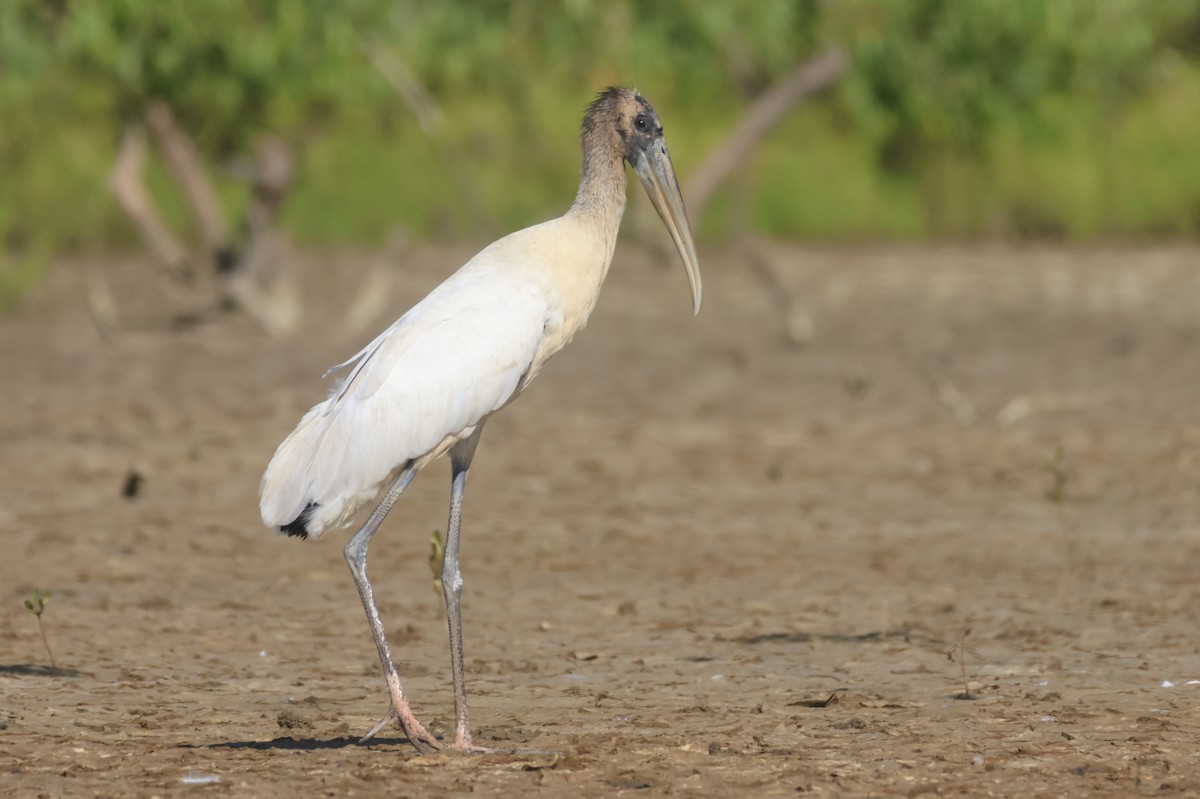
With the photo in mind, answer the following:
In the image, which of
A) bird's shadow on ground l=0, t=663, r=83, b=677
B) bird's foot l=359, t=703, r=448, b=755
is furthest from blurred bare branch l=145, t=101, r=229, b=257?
bird's foot l=359, t=703, r=448, b=755

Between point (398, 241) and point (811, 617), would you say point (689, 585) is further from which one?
point (398, 241)

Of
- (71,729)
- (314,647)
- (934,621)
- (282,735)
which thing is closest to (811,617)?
(934,621)

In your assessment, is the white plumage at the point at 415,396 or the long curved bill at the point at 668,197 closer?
the white plumage at the point at 415,396

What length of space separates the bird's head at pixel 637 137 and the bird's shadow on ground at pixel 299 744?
151 centimetres

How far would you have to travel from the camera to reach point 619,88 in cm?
569

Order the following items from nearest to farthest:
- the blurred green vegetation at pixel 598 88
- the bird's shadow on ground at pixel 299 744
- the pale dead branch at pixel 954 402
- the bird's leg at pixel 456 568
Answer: the bird's shadow on ground at pixel 299 744 → the bird's leg at pixel 456 568 → the pale dead branch at pixel 954 402 → the blurred green vegetation at pixel 598 88

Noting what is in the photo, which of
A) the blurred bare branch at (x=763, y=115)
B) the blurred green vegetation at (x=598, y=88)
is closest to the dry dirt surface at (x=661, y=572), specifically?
the blurred bare branch at (x=763, y=115)

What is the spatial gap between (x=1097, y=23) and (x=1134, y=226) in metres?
7.39

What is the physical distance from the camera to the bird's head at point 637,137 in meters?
5.56

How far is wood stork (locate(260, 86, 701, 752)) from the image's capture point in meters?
4.97

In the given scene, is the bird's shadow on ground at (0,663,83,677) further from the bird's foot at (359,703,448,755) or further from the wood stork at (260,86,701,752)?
the bird's foot at (359,703,448,755)

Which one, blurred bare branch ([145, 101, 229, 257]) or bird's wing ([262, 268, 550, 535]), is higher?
blurred bare branch ([145, 101, 229, 257])

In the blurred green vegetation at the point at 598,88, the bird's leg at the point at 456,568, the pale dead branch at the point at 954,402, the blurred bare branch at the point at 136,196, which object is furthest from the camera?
the blurred bare branch at the point at 136,196

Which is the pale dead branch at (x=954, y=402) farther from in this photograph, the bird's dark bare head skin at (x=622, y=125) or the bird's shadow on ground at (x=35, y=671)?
the bird's shadow on ground at (x=35, y=671)
